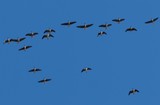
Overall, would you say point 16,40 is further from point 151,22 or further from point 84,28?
point 151,22

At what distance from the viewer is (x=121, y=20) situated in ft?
617

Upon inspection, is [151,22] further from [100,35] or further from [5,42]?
[5,42]

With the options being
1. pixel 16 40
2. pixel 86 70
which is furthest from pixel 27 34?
pixel 86 70

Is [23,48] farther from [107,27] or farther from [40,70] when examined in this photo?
[107,27]

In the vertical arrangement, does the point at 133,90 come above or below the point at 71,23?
below

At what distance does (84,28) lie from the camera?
188 meters

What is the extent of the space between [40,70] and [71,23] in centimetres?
1249

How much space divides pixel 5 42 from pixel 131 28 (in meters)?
26.2

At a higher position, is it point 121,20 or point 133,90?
point 121,20

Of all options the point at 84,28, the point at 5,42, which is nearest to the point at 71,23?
the point at 84,28

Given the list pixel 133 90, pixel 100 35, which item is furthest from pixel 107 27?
pixel 133 90

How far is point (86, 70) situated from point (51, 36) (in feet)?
35.2

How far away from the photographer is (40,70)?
192000mm

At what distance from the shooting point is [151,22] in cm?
18550
